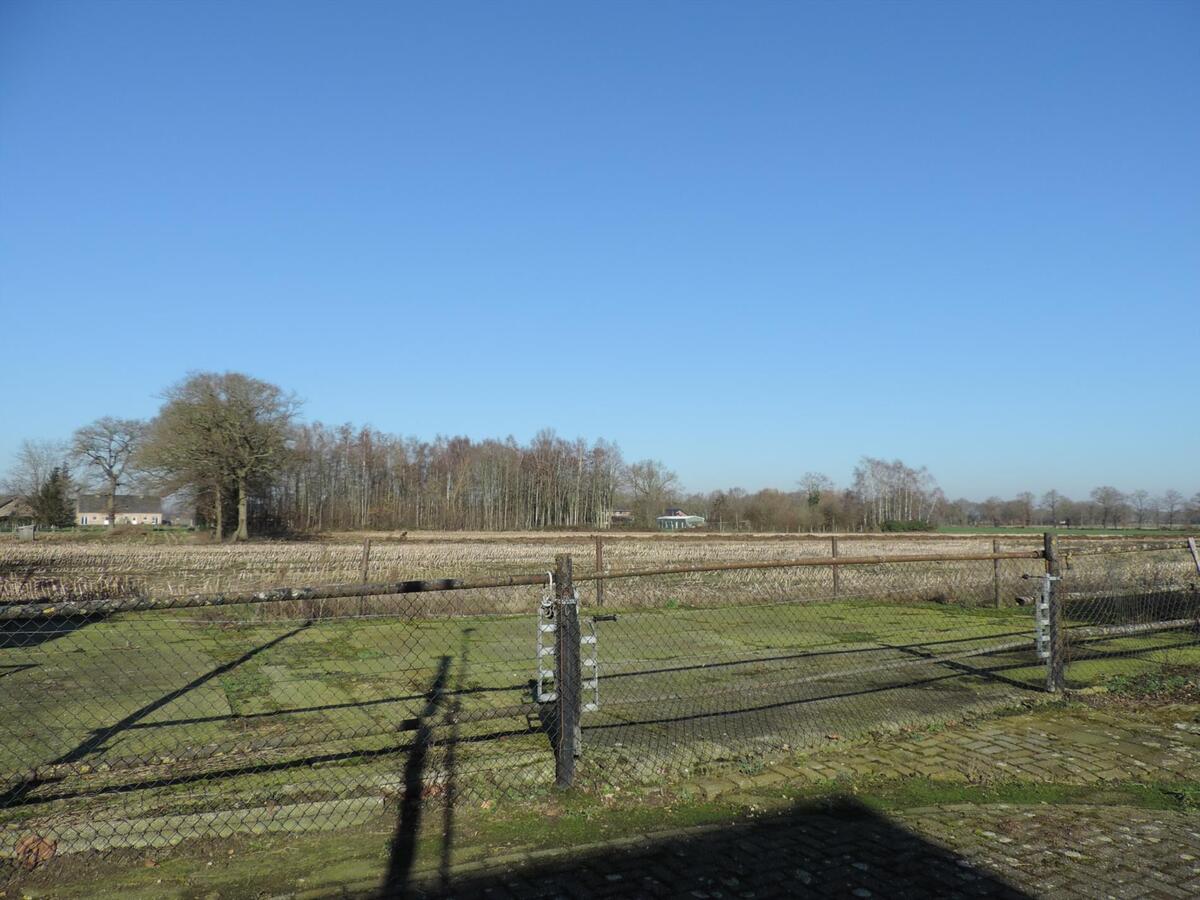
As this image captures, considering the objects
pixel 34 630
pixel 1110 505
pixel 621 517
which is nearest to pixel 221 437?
pixel 34 630

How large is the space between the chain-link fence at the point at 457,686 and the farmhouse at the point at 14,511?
63.4 metres

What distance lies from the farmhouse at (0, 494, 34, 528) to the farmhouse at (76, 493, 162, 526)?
28.8m

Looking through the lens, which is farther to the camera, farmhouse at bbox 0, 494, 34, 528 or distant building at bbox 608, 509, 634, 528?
distant building at bbox 608, 509, 634, 528

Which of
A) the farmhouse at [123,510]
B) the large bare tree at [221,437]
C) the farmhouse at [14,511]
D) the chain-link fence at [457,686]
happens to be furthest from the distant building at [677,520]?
the farmhouse at [123,510]

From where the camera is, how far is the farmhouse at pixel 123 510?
107 m

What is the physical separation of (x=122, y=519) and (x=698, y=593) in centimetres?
11743

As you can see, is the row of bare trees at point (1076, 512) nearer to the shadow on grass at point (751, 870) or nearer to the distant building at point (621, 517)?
the distant building at point (621, 517)

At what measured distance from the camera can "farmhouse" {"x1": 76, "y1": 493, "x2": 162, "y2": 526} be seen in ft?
350

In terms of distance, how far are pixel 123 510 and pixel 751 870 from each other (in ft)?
419

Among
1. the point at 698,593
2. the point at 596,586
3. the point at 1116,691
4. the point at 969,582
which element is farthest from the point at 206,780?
the point at 969,582

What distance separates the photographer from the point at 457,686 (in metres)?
7.83

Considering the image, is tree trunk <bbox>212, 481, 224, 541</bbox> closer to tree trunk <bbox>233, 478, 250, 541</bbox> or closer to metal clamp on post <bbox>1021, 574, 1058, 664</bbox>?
tree trunk <bbox>233, 478, 250, 541</bbox>

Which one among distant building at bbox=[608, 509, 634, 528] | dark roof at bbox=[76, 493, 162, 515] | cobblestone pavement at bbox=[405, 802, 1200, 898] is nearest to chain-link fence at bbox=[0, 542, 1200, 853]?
cobblestone pavement at bbox=[405, 802, 1200, 898]

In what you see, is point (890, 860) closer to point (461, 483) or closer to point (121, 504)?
point (461, 483)
